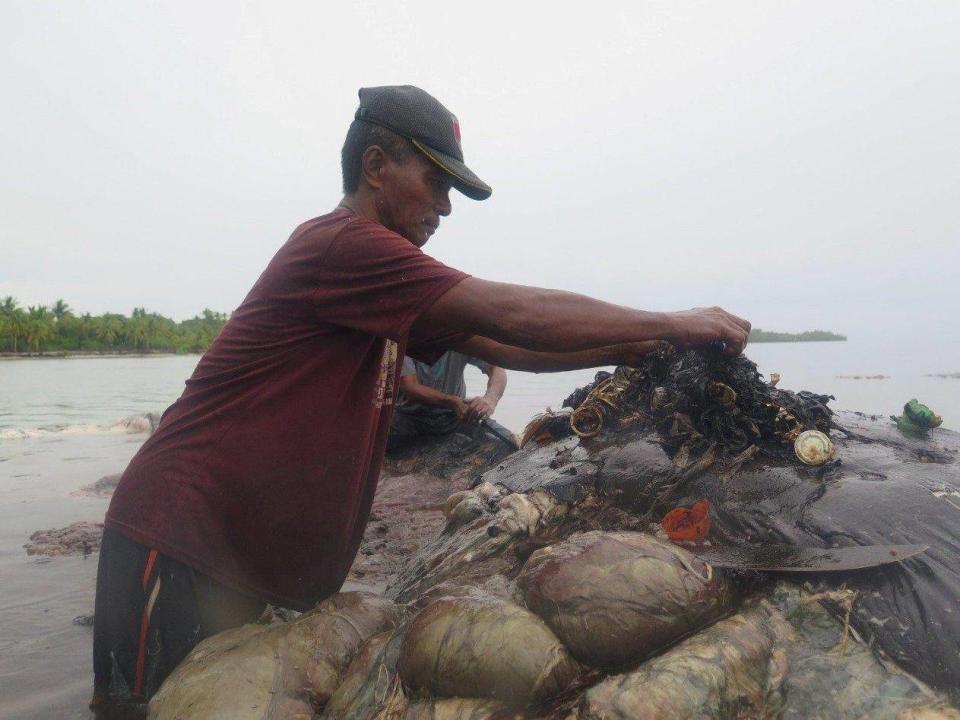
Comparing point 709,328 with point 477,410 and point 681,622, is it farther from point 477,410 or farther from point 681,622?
point 477,410

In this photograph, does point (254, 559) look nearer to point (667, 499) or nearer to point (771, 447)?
point (667, 499)

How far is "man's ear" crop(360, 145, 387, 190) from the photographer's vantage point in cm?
218

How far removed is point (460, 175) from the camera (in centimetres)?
218

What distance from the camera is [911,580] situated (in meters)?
1.73

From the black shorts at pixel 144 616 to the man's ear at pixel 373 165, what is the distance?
1.35 meters

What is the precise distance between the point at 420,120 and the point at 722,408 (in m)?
1.53

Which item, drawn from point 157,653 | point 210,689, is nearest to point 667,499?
point 210,689

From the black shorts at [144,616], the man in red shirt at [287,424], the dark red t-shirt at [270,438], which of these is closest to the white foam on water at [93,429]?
the black shorts at [144,616]

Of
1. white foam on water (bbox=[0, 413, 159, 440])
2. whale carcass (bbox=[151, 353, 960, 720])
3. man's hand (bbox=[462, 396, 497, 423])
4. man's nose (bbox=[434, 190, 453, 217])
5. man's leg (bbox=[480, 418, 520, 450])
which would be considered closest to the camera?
whale carcass (bbox=[151, 353, 960, 720])

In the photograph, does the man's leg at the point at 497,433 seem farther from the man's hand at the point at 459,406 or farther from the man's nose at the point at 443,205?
the man's nose at the point at 443,205

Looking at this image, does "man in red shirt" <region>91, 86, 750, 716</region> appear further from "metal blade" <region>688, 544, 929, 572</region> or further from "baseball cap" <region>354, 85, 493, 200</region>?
"metal blade" <region>688, 544, 929, 572</region>

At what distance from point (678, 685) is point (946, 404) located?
34.5 feet

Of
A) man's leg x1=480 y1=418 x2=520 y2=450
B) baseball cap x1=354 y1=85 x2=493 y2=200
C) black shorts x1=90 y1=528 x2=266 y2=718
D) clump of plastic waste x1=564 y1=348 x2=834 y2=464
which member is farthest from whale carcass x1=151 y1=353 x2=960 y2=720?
man's leg x1=480 y1=418 x2=520 y2=450

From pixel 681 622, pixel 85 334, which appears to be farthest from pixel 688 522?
pixel 85 334
